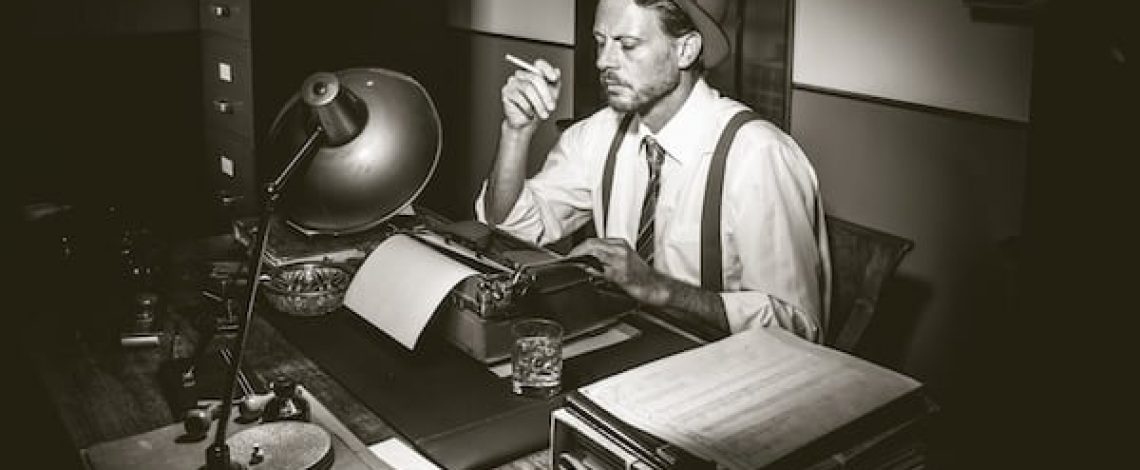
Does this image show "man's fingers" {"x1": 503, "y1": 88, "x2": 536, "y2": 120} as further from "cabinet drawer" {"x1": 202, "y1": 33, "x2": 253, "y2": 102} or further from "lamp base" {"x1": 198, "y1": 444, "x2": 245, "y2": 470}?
"cabinet drawer" {"x1": 202, "y1": 33, "x2": 253, "y2": 102}

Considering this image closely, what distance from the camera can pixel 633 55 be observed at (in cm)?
263

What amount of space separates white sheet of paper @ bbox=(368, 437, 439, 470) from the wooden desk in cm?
3

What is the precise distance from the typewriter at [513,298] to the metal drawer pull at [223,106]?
256 centimetres

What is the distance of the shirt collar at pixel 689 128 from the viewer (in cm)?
269

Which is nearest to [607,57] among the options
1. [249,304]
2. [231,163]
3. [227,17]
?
[249,304]

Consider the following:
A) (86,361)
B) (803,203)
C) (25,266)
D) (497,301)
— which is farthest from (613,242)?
(25,266)

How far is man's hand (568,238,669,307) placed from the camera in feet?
6.89

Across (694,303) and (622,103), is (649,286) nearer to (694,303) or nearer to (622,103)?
(694,303)

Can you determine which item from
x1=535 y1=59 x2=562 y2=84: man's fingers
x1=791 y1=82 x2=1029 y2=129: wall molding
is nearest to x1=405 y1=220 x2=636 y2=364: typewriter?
x1=535 y1=59 x2=562 y2=84: man's fingers

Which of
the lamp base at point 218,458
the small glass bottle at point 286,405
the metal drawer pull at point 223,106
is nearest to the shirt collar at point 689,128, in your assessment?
the small glass bottle at point 286,405

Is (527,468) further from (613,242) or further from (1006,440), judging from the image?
(1006,440)

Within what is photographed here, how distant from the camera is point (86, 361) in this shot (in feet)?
6.29

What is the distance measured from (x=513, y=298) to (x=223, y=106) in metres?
2.91

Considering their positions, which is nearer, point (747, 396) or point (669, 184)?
point (747, 396)
